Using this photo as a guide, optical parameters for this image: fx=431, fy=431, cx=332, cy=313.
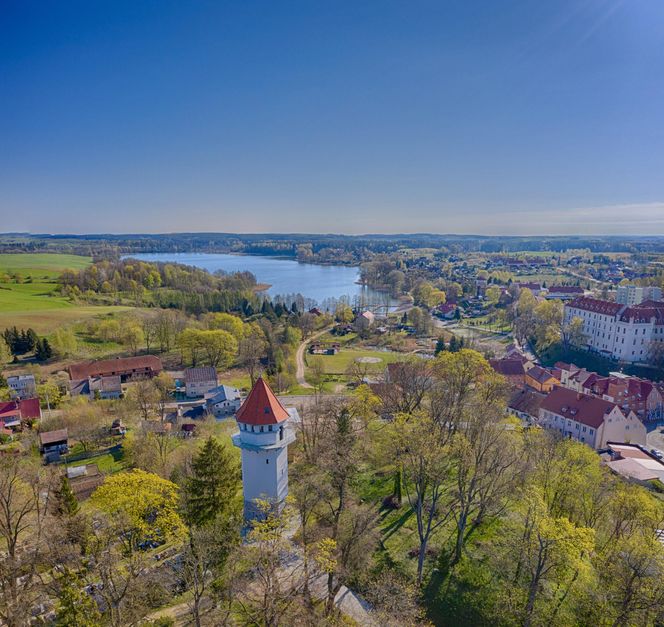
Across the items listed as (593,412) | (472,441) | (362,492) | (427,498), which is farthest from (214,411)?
(593,412)

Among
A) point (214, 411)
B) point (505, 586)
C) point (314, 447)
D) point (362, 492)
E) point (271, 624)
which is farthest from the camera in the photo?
point (214, 411)

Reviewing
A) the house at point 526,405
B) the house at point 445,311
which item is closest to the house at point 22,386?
the house at point 526,405

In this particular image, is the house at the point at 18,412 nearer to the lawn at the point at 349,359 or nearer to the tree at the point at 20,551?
the tree at the point at 20,551

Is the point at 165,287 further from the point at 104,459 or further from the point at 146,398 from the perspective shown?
the point at 104,459

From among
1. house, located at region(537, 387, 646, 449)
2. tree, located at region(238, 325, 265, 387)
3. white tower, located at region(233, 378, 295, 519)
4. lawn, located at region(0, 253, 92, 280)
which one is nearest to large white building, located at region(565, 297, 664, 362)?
house, located at region(537, 387, 646, 449)

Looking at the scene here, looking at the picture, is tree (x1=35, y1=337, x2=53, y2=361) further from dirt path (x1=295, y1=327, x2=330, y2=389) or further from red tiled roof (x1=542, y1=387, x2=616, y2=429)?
red tiled roof (x1=542, y1=387, x2=616, y2=429)

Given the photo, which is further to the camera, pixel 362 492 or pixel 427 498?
pixel 362 492

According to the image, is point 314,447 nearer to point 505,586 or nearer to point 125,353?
point 505,586
